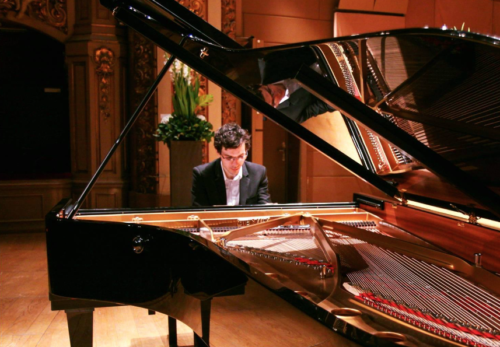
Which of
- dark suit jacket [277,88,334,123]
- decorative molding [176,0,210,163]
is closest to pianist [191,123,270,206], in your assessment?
dark suit jacket [277,88,334,123]

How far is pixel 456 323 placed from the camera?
104cm

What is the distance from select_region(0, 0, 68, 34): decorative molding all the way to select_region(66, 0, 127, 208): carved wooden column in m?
0.14

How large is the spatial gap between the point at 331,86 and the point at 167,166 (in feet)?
11.1

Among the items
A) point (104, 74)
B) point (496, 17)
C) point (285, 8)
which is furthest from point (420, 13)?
point (104, 74)

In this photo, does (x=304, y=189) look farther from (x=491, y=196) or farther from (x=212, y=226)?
(x=491, y=196)

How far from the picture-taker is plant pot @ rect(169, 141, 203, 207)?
3650mm

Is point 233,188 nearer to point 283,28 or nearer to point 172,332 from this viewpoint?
point 172,332

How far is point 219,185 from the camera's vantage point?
2.73m

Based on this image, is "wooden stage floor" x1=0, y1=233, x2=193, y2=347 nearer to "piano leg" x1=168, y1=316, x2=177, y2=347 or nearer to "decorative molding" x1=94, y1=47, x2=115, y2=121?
"piano leg" x1=168, y1=316, x2=177, y2=347

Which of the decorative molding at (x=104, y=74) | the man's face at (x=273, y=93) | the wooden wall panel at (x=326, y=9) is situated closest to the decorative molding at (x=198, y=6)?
the decorative molding at (x=104, y=74)

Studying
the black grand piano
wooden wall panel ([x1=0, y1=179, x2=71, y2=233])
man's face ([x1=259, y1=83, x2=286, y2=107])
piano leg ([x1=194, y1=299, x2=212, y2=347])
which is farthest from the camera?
wooden wall panel ([x1=0, y1=179, x2=71, y2=233])

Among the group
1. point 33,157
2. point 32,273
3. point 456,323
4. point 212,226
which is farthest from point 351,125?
point 33,157

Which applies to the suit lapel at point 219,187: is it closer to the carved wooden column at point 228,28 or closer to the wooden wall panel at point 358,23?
the carved wooden column at point 228,28

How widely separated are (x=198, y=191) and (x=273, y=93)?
1.28 m
